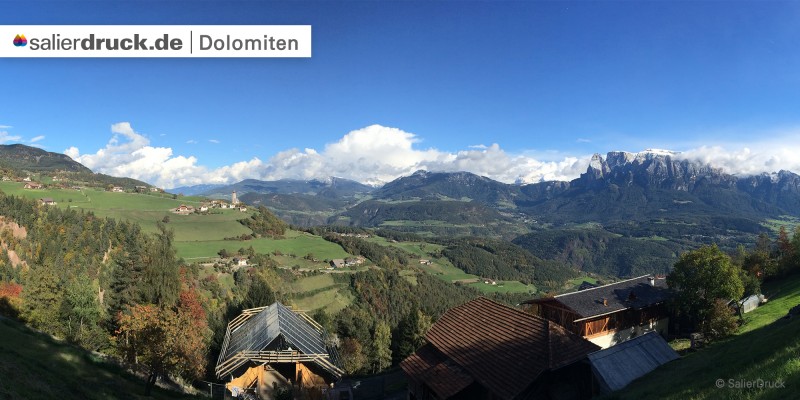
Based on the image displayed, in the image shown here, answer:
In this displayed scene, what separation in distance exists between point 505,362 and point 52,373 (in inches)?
908

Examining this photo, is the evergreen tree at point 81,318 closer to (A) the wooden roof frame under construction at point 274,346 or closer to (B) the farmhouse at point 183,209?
(A) the wooden roof frame under construction at point 274,346

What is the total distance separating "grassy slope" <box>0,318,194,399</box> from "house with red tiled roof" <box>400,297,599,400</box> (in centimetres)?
1615

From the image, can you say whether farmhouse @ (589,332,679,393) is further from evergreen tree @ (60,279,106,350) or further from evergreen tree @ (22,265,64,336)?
evergreen tree @ (22,265,64,336)

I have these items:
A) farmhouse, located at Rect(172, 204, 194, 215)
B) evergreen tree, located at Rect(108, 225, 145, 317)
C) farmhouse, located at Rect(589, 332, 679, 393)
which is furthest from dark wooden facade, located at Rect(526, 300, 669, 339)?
farmhouse, located at Rect(172, 204, 194, 215)

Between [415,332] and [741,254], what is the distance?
46.5 meters

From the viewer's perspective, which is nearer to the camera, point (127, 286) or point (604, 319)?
point (604, 319)

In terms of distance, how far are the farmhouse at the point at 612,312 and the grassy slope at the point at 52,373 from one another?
108 ft

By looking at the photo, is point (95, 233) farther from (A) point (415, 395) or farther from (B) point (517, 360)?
(B) point (517, 360)

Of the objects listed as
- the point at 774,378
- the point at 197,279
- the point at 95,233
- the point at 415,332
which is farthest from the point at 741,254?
the point at 95,233

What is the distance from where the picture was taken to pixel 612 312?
121ft

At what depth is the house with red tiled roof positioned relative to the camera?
21.9 m

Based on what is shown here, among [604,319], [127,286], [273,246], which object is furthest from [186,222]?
[604,319]

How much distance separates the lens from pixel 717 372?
15.2 m

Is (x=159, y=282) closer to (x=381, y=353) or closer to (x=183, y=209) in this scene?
(x=381, y=353)
